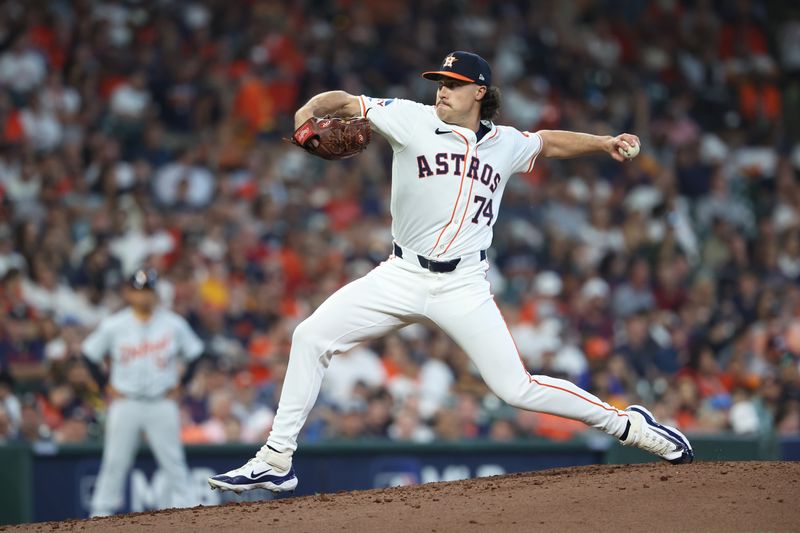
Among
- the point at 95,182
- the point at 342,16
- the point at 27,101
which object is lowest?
the point at 95,182

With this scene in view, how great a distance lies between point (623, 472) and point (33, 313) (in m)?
5.78

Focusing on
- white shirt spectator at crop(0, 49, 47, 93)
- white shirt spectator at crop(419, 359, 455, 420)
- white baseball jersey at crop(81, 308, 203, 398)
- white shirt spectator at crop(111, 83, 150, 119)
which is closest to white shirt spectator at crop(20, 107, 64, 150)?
white shirt spectator at crop(0, 49, 47, 93)

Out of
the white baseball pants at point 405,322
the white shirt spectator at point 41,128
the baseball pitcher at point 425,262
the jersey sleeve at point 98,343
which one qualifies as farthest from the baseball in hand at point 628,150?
the white shirt spectator at point 41,128

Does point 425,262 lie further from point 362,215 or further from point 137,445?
point 362,215

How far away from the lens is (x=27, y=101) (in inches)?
476

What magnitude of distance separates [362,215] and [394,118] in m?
7.02

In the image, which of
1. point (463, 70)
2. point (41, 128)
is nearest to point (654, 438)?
point (463, 70)

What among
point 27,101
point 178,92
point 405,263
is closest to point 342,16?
point 178,92

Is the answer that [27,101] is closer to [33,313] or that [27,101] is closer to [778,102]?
[33,313]

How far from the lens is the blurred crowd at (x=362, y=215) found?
34.6 ft

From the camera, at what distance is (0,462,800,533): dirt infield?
5.21 metres

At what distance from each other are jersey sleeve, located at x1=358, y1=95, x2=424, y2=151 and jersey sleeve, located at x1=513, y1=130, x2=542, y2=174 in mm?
512

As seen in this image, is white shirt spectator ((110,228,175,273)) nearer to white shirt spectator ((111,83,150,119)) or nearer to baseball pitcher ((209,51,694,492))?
white shirt spectator ((111,83,150,119))

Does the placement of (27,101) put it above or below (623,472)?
above
